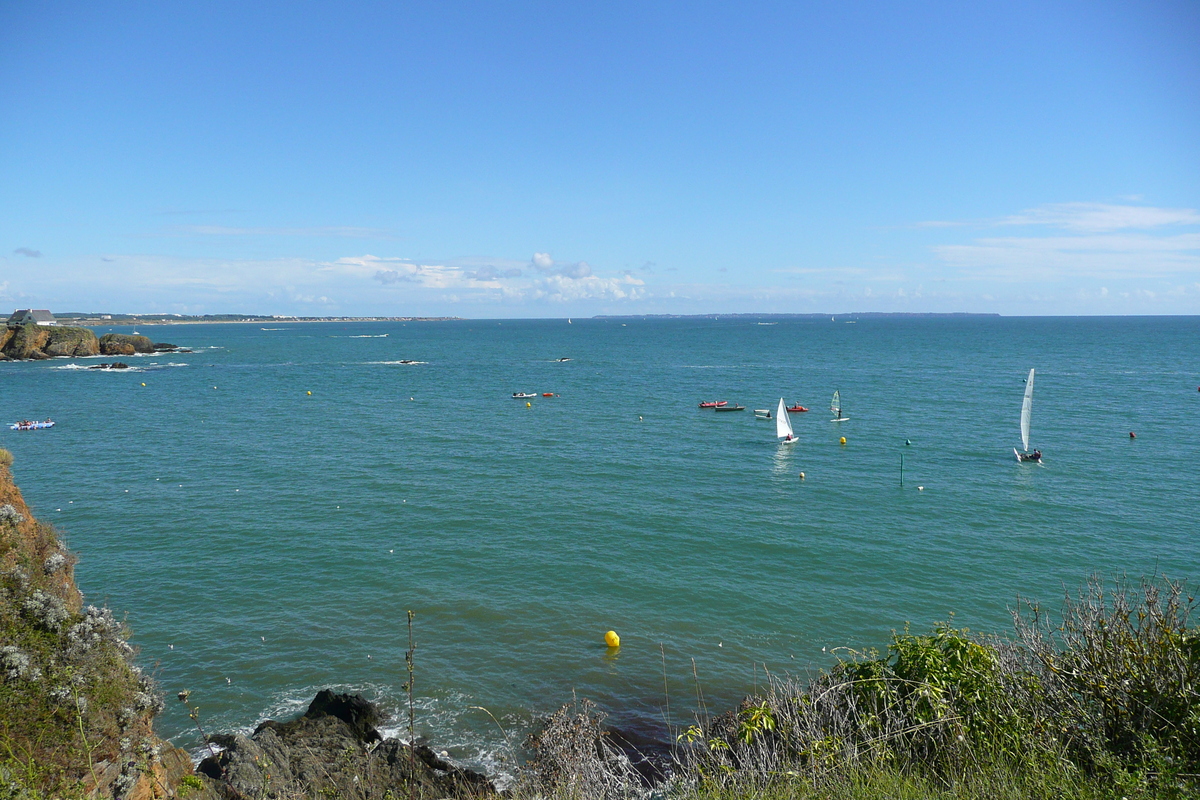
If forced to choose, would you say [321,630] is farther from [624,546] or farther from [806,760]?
[806,760]

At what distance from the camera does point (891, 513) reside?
115ft

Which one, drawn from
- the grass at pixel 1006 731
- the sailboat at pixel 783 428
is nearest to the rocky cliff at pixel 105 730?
the grass at pixel 1006 731

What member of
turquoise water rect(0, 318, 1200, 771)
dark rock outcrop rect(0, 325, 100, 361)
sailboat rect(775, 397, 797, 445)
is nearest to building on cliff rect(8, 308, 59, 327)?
dark rock outcrop rect(0, 325, 100, 361)

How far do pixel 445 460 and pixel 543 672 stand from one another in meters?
27.4

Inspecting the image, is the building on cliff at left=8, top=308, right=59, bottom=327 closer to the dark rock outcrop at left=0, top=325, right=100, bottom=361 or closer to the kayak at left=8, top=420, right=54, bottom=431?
the dark rock outcrop at left=0, top=325, right=100, bottom=361

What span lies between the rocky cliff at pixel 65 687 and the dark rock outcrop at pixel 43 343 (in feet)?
440

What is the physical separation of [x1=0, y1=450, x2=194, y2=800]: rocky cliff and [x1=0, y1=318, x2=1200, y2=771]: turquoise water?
5.96 m

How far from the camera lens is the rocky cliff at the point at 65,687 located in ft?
35.3

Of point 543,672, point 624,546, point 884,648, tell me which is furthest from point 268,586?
point 884,648

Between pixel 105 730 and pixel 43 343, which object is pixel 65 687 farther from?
pixel 43 343

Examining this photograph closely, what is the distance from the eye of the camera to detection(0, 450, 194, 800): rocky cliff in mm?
10773

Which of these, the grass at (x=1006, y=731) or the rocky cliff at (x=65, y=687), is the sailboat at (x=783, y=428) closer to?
the grass at (x=1006, y=731)

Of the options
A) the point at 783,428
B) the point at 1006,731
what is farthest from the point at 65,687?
the point at 783,428

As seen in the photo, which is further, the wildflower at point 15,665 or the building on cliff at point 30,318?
the building on cliff at point 30,318
